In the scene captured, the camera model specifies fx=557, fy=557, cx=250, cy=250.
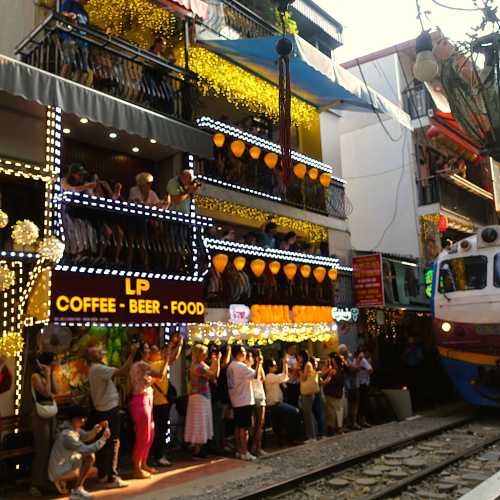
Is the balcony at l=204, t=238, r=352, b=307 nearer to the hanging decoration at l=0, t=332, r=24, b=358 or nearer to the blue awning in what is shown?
the hanging decoration at l=0, t=332, r=24, b=358

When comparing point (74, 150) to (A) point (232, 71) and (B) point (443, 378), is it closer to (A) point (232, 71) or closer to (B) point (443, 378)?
(A) point (232, 71)

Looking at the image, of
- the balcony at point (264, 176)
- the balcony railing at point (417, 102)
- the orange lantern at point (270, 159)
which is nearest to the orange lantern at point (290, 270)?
the balcony at point (264, 176)

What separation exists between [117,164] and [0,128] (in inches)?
115

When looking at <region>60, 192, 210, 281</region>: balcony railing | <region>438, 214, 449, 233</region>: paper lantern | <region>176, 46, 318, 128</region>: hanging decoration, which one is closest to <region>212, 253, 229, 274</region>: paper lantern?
<region>60, 192, 210, 281</region>: balcony railing

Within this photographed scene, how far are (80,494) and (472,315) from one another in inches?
357

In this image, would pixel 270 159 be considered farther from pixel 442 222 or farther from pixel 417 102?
pixel 417 102

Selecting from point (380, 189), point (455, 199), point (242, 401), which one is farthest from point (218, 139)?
point (455, 199)

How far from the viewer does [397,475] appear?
8.09 m

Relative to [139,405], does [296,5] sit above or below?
above

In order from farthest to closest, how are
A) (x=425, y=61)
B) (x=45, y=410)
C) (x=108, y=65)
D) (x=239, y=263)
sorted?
(x=239, y=263) → (x=108, y=65) → (x=425, y=61) → (x=45, y=410)

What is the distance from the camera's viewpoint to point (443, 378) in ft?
54.4

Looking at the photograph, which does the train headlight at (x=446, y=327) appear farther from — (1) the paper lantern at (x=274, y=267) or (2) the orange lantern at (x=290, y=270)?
(1) the paper lantern at (x=274, y=267)

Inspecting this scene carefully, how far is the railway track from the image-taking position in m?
7.22

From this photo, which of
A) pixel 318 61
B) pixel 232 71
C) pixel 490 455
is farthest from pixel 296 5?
pixel 490 455
